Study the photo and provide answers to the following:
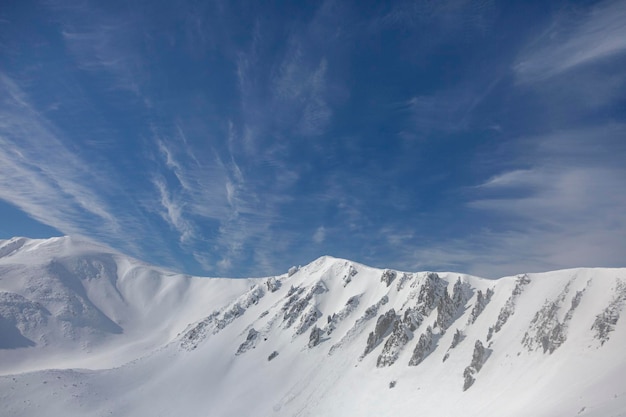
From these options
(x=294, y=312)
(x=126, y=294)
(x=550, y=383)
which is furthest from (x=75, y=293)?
(x=550, y=383)

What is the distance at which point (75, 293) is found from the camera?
159875mm

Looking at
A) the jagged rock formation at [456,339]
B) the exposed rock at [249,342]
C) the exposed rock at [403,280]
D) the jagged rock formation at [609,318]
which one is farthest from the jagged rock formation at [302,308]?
the jagged rock formation at [609,318]

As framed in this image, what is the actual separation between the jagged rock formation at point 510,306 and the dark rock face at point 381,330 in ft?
73.0

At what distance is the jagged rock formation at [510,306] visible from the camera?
53.8 m

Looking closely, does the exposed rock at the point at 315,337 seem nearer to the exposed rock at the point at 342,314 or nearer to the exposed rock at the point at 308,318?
the exposed rock at the point at 342,314

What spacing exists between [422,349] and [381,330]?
1382cm

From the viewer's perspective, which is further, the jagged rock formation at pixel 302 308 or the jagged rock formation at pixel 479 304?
the jagged rock formation at pixel 302 308

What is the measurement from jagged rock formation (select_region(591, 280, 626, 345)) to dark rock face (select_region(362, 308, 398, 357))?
37.1 m

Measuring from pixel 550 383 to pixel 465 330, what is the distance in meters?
22.7

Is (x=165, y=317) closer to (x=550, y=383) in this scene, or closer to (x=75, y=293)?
(x=75, y=293)

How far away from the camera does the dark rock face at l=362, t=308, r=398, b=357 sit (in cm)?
7075

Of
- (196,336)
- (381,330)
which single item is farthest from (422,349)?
(196,336)

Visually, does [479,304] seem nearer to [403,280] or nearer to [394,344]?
[394,344]

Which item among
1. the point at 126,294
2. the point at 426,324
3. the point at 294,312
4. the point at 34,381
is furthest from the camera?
the point at 126,294
